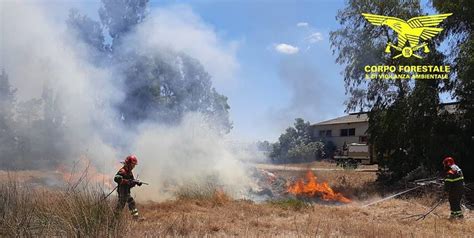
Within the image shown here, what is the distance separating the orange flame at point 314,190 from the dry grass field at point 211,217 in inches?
26.1

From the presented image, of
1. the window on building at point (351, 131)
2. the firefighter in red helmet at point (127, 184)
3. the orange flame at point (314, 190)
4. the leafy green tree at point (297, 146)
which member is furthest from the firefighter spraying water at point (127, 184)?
the window on building at point (351, 131)

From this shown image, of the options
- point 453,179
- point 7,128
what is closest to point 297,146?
point 7,128

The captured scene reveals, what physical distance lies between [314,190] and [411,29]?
8161 millimetres

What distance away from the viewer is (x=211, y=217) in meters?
10.2

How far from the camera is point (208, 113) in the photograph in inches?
888

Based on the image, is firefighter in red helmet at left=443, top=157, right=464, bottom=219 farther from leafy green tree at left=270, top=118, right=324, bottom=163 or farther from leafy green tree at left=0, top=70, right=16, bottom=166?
leafy green tree at left=270, top=118, right=324, bottom=163

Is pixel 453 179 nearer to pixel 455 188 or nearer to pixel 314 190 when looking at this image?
pixel 455 188

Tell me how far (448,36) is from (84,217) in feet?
53.4

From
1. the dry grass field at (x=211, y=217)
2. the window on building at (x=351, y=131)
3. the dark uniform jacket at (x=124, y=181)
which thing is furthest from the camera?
the window on building at (x=351, y=131)

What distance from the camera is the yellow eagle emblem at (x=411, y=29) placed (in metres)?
17.5

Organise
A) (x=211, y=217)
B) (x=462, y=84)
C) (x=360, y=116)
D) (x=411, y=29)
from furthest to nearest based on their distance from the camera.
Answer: (x=360, y=116) < (x=411, y=29) < (x=462, y=84) < (x=211, y=217)

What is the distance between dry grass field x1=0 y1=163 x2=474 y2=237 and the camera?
5483mm

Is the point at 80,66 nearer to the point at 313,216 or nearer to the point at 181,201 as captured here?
the point at 181,201

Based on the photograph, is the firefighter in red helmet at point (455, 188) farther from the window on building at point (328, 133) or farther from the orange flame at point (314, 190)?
the window on building at point (328, 133)
